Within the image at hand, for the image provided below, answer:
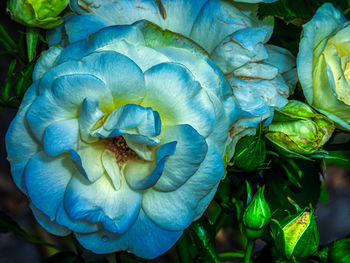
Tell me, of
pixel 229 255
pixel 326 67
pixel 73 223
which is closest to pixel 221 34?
pixel 326 67

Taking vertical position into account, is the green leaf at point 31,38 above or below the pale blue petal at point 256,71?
below

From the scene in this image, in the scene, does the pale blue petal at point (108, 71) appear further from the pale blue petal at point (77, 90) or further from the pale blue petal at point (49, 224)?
the pale blue petal at point (49, 224)

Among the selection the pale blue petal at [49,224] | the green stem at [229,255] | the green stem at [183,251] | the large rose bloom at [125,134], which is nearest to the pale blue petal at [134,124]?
the large rose bloom at [125,134]

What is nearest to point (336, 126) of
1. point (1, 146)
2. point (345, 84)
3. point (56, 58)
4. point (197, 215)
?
point (345, 84)

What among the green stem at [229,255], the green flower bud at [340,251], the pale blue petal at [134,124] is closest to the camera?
the pale blue petal at [134,124]

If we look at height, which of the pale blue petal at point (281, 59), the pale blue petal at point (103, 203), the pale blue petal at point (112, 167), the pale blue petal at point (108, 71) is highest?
the pale blue petal at point (108, 71)

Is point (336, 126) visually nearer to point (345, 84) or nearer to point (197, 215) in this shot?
point (345, 84)

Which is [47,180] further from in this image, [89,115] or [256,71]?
[256,71]
